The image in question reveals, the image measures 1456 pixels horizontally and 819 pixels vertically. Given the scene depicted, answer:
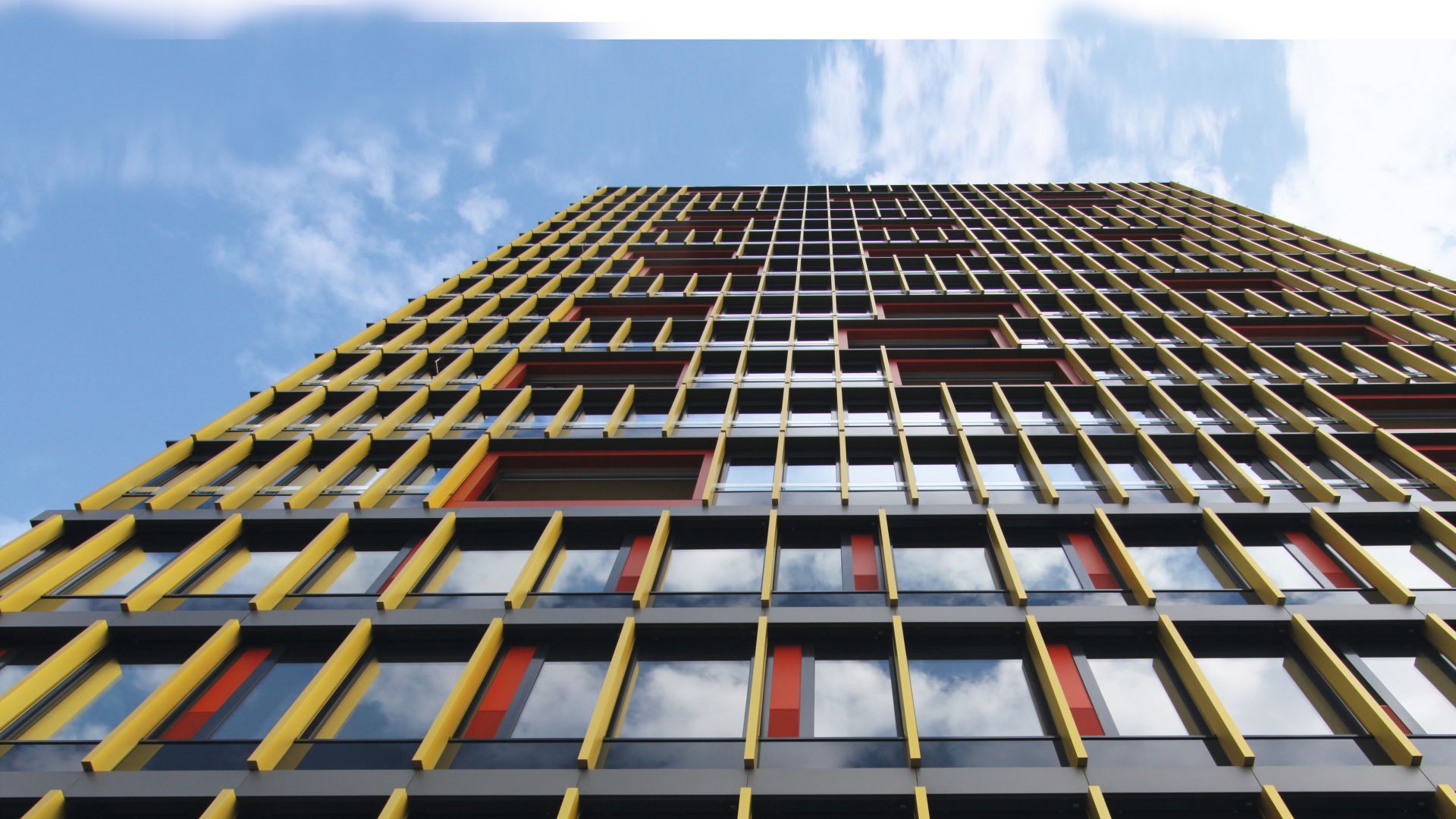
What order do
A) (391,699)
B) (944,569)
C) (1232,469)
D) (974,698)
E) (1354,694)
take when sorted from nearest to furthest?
(1354,694), (974,698), (391,699), (944,569), (1232,469)

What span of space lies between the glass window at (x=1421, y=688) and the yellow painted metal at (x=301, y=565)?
17.3 metres

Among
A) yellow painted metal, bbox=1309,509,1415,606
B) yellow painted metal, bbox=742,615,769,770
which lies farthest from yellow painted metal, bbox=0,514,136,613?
yellow painted metal, bbox=1309,509,1415,606

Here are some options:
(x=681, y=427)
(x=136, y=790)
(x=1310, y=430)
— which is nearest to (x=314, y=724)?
(x=136, y=790)

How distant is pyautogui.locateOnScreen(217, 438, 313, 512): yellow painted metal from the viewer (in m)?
16.4

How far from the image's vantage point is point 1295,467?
1633cm

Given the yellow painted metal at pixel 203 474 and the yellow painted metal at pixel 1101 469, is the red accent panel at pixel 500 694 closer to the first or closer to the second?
the yellow painted metal at pixel 203 474

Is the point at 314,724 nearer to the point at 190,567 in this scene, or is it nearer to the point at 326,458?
the point at 190,567

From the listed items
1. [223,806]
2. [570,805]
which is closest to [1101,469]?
[570,805]

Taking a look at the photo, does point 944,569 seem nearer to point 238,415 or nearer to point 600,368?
point 600,368

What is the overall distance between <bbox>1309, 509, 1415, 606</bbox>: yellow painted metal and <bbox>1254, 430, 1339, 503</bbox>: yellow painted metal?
0.49 m

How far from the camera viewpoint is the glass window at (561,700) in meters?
11.6

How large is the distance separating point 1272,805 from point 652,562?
937cm

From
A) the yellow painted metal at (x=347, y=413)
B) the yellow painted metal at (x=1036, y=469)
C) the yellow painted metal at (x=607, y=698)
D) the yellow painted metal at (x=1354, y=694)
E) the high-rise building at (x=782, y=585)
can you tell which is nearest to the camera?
the yellow painted metal at (x=1354, y=694)

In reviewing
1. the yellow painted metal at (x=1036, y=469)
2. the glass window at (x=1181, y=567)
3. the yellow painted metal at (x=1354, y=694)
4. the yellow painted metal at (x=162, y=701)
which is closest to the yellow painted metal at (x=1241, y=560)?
the glass window at (x=1181, y=567)
